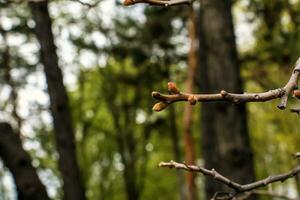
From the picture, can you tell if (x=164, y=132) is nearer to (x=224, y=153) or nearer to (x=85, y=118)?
(x=85, y=118)

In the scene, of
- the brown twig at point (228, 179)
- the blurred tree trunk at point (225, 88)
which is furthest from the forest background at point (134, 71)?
the brown twig at point (228, 179)

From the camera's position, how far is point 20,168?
197 inches

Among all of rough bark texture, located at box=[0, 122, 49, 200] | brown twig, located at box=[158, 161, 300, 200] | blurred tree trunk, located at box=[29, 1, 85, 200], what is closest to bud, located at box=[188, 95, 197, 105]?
brown twig, located at box=[158, 161, 300, 200]

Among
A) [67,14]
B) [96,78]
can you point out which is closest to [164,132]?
[96,78]

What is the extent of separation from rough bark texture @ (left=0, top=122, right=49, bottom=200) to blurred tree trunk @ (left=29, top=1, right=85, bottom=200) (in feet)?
2.83

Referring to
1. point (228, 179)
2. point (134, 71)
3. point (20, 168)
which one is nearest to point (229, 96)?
point (228, 179)

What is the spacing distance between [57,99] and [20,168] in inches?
47.1

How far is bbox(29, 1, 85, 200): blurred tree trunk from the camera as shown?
6.00m

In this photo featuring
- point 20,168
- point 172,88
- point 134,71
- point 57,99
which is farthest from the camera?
point 134,71

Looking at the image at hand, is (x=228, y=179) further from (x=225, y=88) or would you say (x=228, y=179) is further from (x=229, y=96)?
(x=225, y=88)

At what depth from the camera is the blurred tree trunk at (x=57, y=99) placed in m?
6.00

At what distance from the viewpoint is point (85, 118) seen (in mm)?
21578

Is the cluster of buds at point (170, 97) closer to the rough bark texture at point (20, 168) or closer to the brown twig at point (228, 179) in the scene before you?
the brown twig at point (228, 179)

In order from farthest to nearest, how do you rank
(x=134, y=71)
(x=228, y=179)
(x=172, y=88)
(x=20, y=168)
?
(x=134, y=71) → (x=20, y=168) → (x=228, y=179) → (x=172, y=88)
